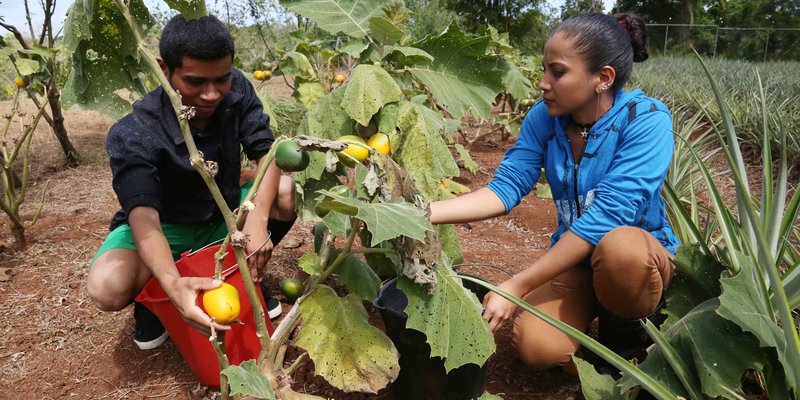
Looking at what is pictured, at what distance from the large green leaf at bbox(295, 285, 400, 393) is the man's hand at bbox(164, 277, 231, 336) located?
249 mm

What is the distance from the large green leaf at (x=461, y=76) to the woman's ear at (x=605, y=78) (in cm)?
35

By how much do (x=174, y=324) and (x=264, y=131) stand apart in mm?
805

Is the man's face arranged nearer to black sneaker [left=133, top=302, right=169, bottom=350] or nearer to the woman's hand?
black sneaker [left=133, top=302, right=169, bottom=350]

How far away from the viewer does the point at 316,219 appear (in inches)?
78.9

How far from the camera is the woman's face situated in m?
1.74

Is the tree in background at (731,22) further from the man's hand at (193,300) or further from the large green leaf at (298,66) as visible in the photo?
the man's hand at (193,300)

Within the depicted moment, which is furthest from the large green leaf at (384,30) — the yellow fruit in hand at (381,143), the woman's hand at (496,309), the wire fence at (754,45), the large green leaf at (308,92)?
the wire fence at (754,45)

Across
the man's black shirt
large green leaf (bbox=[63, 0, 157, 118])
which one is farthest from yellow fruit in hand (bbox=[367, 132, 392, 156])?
large green leaf (bbox=[63, 0, 157, 118])

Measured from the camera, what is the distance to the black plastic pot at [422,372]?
168 cm

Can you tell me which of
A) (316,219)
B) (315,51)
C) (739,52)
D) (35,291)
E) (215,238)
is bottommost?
(739,52)

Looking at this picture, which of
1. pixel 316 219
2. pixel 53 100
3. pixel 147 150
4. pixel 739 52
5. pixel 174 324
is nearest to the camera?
pixel 174 324

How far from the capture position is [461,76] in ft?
6.70

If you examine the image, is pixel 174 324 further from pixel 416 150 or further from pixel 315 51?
pixel 315 51

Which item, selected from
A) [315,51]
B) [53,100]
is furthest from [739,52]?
[53,100]
